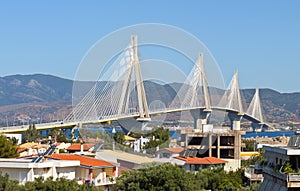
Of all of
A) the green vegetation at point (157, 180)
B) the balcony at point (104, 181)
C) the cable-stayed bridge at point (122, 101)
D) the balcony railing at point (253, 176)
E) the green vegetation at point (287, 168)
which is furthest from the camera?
the cable-stayed bridge at point (122, 101)

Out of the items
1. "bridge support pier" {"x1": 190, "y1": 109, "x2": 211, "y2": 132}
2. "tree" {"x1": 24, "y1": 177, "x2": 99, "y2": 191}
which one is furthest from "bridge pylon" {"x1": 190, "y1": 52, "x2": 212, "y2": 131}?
"tree" {"x1": 24, "y1": 177, "x2": 99, "y2": 191}

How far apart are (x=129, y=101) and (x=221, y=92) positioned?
20.3m

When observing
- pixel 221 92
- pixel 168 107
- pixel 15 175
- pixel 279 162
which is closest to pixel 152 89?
pixel 168 107

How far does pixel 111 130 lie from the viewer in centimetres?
5281

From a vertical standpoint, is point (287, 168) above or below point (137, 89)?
below

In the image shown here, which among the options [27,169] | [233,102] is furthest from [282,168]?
[233,102]

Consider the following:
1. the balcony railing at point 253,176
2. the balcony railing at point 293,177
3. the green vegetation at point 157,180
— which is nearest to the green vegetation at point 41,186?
the green vegetation at point 157,180

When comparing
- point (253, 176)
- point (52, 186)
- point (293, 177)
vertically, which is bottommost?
point (253, 176)

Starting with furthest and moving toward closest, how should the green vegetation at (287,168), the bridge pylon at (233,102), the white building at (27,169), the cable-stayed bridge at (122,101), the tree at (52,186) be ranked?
the bridge pylon at (233,102)
the cable-stayed bridge at (122,101)
the white building at (27,169)
the tree at (52,186)
the green vegetation at (287,168)

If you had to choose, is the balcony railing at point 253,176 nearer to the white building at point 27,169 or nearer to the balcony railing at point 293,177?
the white building at point 27,169

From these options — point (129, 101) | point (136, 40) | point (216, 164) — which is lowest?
→ point (216, 164)

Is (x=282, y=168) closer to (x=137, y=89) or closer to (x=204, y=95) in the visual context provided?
(x=137, y=89)

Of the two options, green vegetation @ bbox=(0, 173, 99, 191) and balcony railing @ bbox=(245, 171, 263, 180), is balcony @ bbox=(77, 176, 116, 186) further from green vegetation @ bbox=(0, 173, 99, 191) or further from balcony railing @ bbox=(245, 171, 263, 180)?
balcony railing @ bbox=(245, 171, 263, 180)

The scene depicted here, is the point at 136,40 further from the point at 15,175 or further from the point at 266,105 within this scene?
the point at 266,105
